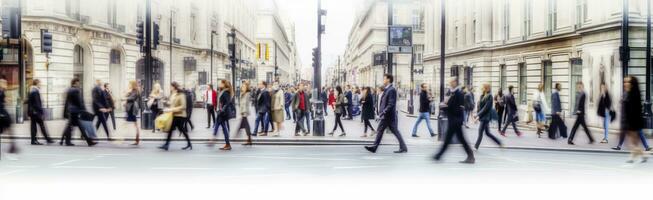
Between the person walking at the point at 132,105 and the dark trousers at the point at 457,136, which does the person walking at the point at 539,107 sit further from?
the person walking at the point at 132,105

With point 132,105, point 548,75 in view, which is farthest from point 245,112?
point 548,75

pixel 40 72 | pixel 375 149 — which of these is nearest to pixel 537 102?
pixel 375 149

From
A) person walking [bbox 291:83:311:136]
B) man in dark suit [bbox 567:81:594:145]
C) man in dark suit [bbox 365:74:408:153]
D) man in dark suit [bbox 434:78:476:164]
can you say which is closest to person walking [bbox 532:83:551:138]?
man in dark suit [bbox 567:81:594:145]

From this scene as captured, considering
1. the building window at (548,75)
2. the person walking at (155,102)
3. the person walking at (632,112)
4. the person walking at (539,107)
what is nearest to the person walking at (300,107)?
the person walking at (155,102)

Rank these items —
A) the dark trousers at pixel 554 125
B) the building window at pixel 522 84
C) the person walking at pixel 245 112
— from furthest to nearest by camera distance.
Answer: the building window at pixel 522 84
the dark trousers at pixel 554 125
the person walking at pixel 245 112

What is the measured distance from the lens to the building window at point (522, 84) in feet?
105

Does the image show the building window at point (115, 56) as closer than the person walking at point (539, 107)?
No

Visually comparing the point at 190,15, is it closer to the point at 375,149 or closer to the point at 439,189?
the point at 375,149

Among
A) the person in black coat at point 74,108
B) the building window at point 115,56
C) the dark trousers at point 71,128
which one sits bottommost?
the dark trousers at point 71,128

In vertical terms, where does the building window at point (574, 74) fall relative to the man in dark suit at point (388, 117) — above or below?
above

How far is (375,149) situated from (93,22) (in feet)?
65.5

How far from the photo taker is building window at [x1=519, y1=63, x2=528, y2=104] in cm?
3209

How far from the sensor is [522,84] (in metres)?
32.5

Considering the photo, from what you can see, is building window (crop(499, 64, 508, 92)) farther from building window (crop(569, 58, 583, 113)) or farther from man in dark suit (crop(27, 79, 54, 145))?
man in dark suit (crop(27, 79, 54, 145))
